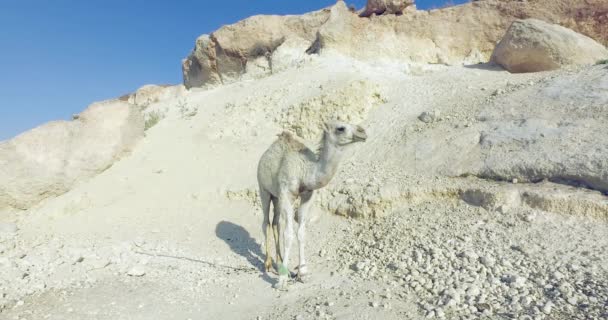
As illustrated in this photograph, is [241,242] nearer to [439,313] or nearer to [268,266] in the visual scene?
[268,266]

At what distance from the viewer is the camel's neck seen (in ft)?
14.2

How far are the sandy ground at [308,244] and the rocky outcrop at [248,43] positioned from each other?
681 centimetres

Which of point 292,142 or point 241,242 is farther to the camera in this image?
point 241,242

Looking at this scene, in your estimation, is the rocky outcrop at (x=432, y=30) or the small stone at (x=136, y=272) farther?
the rocky outcrop at (x=432, y=30)

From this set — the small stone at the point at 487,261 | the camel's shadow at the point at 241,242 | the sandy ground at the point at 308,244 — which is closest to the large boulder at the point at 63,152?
the sandy ground at the point at 308,244

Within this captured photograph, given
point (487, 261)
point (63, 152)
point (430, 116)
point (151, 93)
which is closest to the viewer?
point (487, 261)

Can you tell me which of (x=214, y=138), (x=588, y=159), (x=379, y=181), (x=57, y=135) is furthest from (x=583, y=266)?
(x=57, y=135)

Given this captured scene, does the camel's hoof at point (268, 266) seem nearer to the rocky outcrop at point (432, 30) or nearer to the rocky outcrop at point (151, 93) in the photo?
the rocky outcrop at point (432, 30)

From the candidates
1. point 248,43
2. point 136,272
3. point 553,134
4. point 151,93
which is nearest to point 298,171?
point 136,272

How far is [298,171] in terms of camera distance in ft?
15.4

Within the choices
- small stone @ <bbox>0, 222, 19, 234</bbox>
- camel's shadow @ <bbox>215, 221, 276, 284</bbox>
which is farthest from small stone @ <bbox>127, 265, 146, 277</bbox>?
small stone @ <bbox>0, 222, 19, 234</bbox>

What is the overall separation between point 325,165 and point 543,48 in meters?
7.82

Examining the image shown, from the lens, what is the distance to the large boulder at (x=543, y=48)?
898 centimetres

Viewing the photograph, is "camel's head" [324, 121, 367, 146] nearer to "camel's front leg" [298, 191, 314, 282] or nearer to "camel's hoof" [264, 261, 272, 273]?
"camel's front leg" [298, 191, 314, 282]
